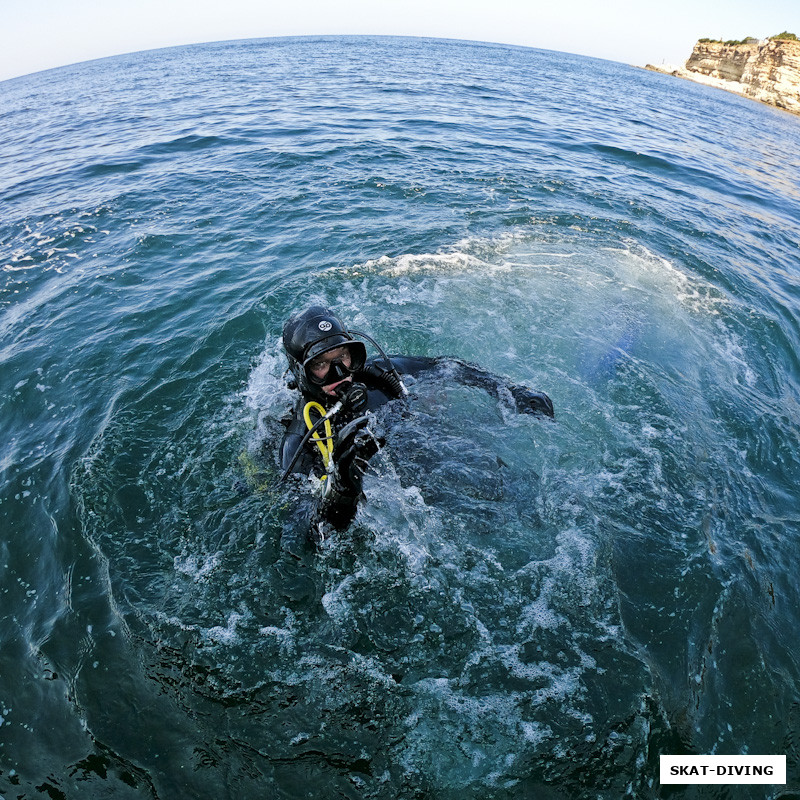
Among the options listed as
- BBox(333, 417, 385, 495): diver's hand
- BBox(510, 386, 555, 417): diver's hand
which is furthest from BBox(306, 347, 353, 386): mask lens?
BBox(510, 386, 555, 417): diver's hand

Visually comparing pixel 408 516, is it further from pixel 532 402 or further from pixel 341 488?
pixel 532 402

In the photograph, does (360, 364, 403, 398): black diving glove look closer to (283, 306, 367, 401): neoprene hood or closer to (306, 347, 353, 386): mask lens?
(283, 306, 367, 401): neoprene hood

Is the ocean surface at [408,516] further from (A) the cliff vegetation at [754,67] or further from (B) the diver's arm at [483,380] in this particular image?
(A) the cliff vegetation at [754,67]

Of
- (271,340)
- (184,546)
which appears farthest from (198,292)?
(184,546)

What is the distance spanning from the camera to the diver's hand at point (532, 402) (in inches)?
218

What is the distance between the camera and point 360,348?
4.46 m

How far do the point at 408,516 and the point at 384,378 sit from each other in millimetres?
1519

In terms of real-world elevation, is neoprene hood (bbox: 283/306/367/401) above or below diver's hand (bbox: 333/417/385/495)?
above

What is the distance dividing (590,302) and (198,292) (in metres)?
7.22

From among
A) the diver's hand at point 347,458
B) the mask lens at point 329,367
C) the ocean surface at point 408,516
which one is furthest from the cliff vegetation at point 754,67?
the diver's hand at point 347,458

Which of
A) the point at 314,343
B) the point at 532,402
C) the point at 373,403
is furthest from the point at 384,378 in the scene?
the point at 532,402

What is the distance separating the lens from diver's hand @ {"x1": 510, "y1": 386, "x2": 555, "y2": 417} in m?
5.54

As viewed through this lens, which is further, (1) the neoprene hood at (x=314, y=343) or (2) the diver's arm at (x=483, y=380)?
(2) the diver's arm at (x=483, y=380)

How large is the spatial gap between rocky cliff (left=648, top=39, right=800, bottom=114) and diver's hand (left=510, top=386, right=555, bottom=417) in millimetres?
61011
